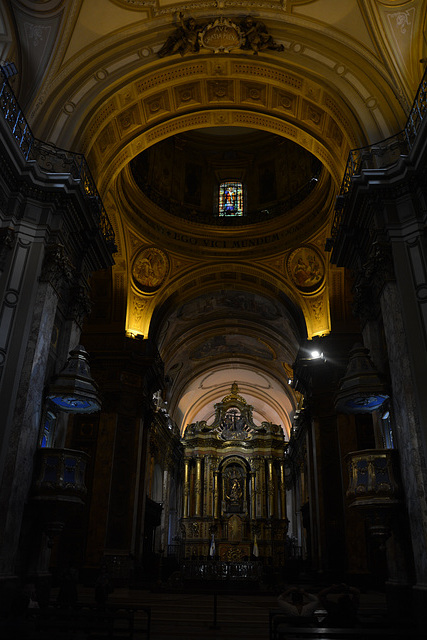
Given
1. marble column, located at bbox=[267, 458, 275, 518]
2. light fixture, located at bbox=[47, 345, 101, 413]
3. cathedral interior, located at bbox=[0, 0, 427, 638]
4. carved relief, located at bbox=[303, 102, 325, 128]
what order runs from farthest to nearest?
1. marble column, located at bbox=[267, 458, 275, 518]
2. carved relief, located at bbox=[303, 102, 325, 128]
3. light fixture, located at bbox=[47, 345, 101, 413]
4. cathedral interior, located at bbox=[0, 0, 427, 638]

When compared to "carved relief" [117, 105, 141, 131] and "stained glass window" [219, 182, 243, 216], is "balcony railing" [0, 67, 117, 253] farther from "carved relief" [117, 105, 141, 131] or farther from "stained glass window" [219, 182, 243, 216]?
"stained glass window" [219, 182, 243, 216]

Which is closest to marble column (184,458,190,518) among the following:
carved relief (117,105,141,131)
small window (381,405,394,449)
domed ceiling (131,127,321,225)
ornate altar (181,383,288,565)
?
ornate altar (181,383,288,565)

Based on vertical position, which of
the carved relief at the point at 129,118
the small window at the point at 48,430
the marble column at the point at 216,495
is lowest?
the small window at the point at 48,430

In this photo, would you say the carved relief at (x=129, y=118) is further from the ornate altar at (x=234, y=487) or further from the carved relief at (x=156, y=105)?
the ornate altar at (x=234, y=487)

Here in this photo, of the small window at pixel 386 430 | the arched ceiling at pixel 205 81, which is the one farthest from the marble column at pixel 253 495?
the small window at pixel 386 430

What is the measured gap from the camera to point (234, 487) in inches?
1197

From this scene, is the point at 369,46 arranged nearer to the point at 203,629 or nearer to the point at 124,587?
the point at 203,629

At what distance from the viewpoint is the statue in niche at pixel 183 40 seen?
10914mm

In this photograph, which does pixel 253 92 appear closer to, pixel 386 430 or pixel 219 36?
pixel 219 36

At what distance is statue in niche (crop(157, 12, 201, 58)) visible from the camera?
430 inches

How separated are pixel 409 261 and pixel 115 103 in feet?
23.6

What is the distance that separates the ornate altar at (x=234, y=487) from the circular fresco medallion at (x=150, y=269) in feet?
47.1

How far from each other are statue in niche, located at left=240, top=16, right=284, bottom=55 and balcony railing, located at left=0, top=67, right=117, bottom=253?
438cm

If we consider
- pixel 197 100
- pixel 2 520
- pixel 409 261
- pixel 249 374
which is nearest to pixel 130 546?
pixel 2 520
